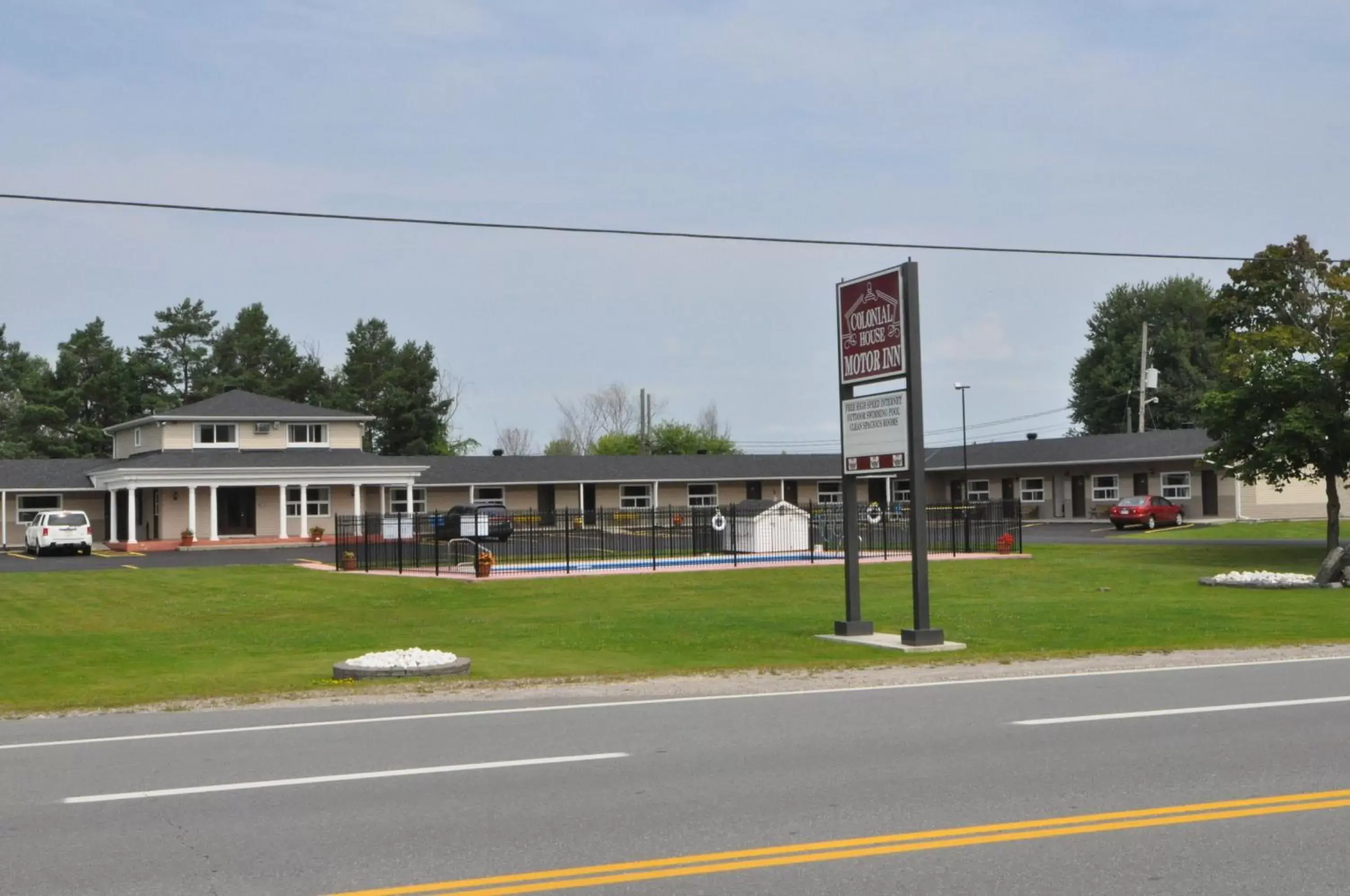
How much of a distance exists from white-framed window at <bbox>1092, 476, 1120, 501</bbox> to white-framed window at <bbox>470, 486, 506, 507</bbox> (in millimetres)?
30350

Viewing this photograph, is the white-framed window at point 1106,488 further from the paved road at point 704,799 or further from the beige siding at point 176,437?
the paved road at point 704,799

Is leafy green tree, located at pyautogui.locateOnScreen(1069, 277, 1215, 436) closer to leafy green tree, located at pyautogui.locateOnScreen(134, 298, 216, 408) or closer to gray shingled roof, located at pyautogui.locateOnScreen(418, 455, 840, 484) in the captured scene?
gray shingled roof, located at pyautogui.locateOnScreen(418, 455, 840, 484)

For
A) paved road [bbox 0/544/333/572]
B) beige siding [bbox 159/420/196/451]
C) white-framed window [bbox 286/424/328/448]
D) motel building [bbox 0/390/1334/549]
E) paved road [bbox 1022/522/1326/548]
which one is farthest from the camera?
white-framed window [bbox 286/424/328/448]

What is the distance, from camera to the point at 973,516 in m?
46.5

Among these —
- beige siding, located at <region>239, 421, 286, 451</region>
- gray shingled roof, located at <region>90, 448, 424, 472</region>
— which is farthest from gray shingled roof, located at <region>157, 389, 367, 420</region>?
gray shingled roof, located at <region>90, 448, 424, 472</region>

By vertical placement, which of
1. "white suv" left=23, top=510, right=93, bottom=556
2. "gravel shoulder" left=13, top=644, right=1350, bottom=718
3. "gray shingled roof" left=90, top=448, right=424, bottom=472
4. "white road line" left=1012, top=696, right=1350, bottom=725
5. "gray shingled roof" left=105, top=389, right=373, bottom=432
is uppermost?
"gray shingled roof" left=105, top=389, right=373, bottom=432

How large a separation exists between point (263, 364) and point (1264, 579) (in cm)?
7623

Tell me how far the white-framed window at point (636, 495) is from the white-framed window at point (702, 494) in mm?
2419

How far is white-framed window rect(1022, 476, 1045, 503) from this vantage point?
74.2 m

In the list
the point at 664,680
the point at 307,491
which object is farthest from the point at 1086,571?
the point at 307,491

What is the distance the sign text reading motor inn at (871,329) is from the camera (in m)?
18.8

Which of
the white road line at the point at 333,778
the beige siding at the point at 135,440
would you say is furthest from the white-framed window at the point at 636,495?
the white road line at the point at 333,778

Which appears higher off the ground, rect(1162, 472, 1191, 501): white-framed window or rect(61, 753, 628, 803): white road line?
rect(1162, 472, 1191, 501): white-framed window

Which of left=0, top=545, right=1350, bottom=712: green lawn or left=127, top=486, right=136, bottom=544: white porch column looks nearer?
left=0, top=545, right=1350, bottom=712: green lawn
